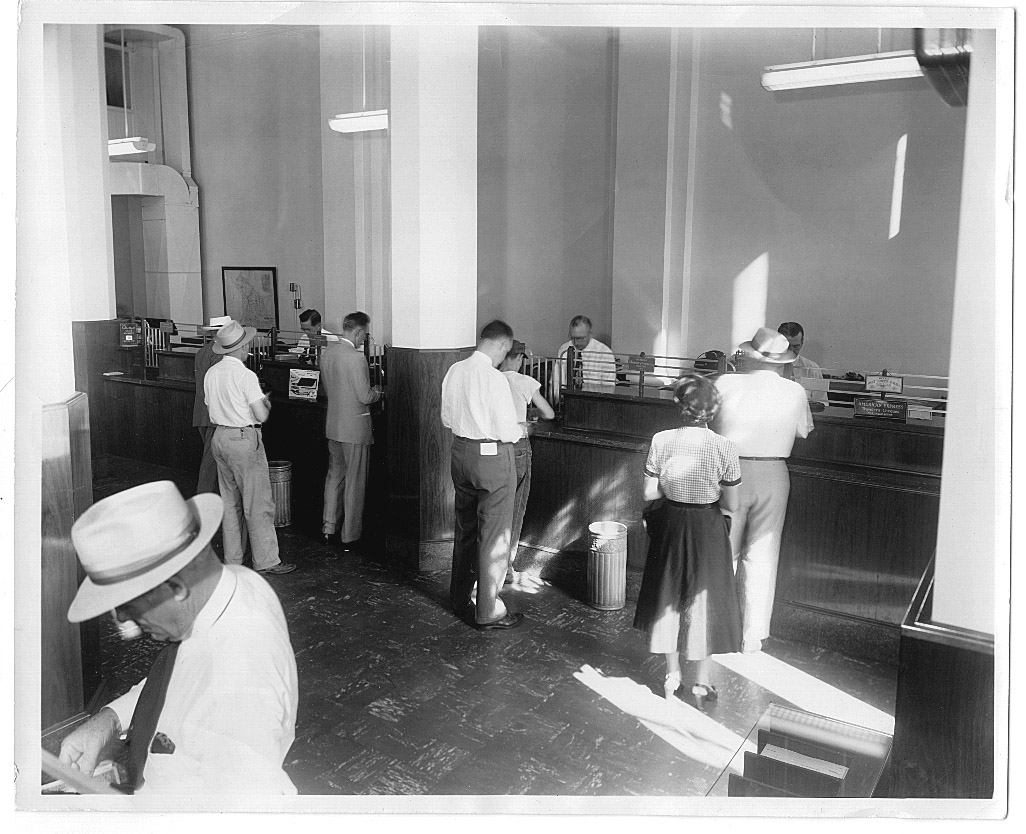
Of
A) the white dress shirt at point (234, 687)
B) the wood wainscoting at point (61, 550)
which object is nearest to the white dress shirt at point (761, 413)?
the white dress shirt at point (234, 687)

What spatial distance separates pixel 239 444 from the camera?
4113 millimetres

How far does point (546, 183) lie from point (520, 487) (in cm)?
421

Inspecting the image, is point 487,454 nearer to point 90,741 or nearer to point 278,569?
point 278,569

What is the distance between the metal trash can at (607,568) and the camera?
403 centimetres

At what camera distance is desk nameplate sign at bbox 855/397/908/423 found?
3.81 metres

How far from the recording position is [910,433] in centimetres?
366

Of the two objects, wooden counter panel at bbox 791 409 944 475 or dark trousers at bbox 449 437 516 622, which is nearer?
wooden counter panel at bbox 791 409 944 475

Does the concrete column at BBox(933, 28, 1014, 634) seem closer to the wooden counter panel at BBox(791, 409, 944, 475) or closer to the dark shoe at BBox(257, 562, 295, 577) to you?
the wooden counter panel at BBox(791, 409, 944, 475)

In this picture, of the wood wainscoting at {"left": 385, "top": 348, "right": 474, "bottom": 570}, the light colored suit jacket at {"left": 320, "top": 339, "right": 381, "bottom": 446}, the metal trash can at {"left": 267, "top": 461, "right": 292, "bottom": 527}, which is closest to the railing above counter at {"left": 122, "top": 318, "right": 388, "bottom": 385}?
the light colored suit jacket at {"left": 320, "top": 339, "right": 381, "bottom": 446}

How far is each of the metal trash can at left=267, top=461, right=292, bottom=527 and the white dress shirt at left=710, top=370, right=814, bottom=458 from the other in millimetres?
2887

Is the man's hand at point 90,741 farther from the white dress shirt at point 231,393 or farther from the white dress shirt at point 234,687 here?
the white dress shirt at point 231,393
